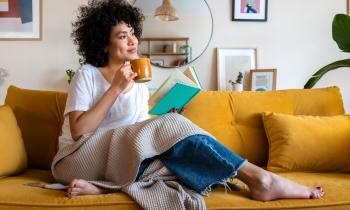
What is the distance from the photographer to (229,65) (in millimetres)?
2756

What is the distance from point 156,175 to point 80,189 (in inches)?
10.5

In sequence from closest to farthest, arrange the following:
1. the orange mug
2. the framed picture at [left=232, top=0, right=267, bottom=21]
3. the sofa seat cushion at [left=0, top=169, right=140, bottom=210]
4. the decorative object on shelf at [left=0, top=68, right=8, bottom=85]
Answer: the sofa seat cushion at [left=0, top=169, right=140, bottom=210] < the orange mug < the decorative object on shelf at [left=0, top=68, right=8, bottom=85] < the framed picture at [left=232, top=0, right=267, bottom=21]

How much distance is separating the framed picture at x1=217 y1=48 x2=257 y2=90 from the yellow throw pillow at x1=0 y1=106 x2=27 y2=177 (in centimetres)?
144

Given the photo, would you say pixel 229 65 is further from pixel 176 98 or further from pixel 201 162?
pixel 201 162

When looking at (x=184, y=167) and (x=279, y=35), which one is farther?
(x=279, y=35)

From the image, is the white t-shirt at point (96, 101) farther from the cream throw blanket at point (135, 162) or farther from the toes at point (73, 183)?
the toes at point (73, 183)

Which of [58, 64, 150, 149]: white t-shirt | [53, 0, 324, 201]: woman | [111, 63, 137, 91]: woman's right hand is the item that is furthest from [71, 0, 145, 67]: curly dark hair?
[111, 63, 137, 91]: woman's right hand

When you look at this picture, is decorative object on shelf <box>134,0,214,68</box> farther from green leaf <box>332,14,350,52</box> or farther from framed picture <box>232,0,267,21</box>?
green leaf <box>332,14,350,52</box>

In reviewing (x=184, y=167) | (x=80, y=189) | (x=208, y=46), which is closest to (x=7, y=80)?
(x=208, y=46)

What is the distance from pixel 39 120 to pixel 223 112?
921 millimetres

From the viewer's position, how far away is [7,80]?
2.67m

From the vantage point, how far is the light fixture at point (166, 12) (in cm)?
268

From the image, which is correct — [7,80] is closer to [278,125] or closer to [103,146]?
[103,146]

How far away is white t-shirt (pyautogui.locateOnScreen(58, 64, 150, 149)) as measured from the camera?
159 cm
